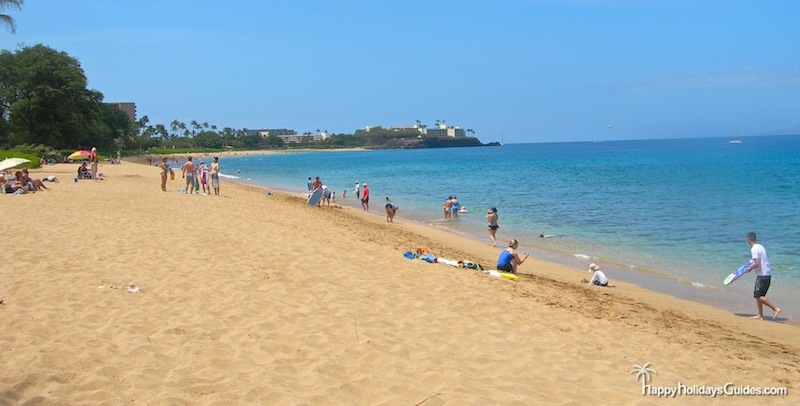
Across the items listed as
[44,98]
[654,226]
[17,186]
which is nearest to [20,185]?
[17,186]

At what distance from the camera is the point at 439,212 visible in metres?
27.3

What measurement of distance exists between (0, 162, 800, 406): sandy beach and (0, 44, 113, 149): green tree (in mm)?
50960

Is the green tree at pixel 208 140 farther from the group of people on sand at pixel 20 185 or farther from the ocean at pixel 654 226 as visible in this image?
the group of people on sand at pixel 20 185

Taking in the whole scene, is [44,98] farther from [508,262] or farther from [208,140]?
[208,140]

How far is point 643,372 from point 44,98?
60465 mm

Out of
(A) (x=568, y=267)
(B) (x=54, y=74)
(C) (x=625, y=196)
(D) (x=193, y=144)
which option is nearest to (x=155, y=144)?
(D) (x=193, y=144)

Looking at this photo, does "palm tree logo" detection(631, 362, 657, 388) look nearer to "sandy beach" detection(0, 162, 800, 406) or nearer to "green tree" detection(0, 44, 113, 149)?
"sandy beach" detection(0, 162, 800, 406)

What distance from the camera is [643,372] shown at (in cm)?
609

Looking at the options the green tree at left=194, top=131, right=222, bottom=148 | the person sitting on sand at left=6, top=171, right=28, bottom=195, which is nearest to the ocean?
the person sitting on sand at left=6, top=171, right=28, bottom=195

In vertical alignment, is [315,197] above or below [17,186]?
below

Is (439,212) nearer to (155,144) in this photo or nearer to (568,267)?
(568,267)

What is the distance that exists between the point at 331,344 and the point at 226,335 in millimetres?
1029

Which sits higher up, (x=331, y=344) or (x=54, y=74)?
(x=54, y=74)

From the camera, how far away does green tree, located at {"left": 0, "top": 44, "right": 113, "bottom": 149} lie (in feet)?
181
